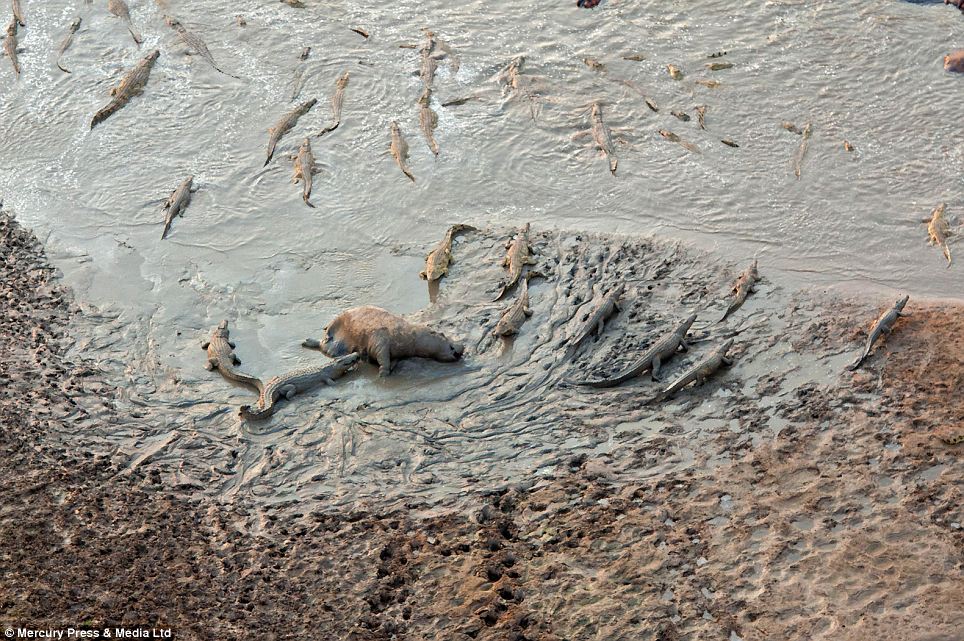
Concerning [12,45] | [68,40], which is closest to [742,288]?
[68,40]

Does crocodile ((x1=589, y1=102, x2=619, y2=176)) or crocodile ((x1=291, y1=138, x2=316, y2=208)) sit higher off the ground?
crocodile ((x1=589, y1=102, x2=619, y2=176))

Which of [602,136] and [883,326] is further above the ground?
[602,136]

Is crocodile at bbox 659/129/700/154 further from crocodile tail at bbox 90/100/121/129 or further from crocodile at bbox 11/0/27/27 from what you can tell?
crocodile at bbox 11/0/27/27

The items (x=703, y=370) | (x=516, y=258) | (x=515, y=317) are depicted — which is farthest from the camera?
(x=516, y=258)

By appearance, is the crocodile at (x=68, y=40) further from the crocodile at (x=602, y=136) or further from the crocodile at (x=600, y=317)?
the crocodile at (x=600, y=317)

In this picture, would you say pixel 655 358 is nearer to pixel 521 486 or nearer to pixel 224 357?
pixel 521 486

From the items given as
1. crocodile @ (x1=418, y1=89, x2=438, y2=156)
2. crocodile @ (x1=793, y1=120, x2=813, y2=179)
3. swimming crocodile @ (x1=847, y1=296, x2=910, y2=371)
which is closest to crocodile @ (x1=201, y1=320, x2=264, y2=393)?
crocodile @ (x1=418, y1=89, x2=438, y2=156)

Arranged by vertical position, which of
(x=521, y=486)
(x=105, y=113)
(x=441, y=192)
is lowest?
(x=521, y=486)
